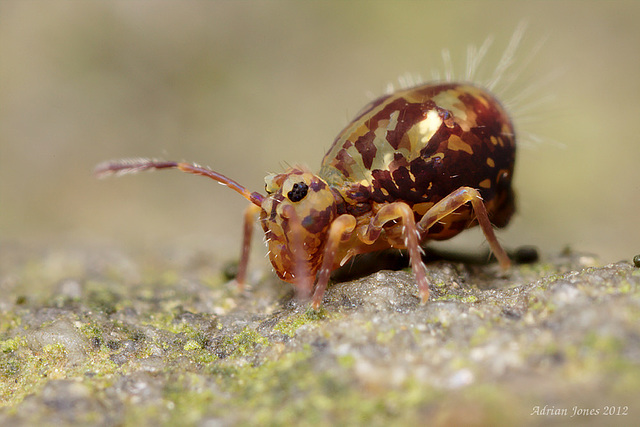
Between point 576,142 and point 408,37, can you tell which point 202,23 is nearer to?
point 408,37

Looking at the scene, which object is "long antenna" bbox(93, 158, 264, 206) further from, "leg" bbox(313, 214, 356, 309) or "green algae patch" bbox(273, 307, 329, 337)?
"green algae patch" bbox(273, 307, 329, 337)

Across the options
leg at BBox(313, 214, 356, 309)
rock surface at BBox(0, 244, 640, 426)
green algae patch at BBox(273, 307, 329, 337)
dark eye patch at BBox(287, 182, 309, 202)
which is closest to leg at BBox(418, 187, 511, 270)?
rock surface at BBox(0, 244, 640, 426)

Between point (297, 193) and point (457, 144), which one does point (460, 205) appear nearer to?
point (457, 144)

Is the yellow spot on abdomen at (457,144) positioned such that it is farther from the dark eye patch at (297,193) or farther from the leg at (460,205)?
the dark eye patch at (297,193)

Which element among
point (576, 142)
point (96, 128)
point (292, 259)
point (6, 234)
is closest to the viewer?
point (292, 259)

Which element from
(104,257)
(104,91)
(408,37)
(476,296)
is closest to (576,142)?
(408,37)

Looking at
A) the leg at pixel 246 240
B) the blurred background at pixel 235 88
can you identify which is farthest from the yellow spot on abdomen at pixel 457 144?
the blurred background at pixel 235 88
